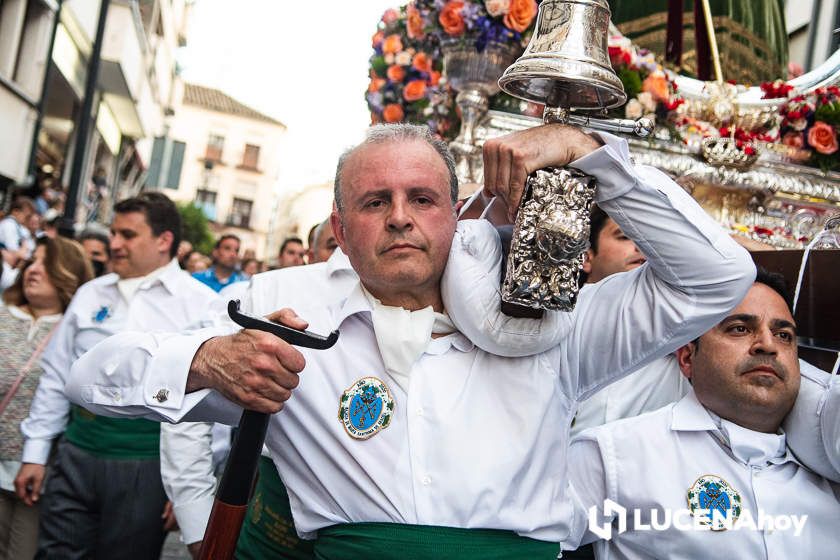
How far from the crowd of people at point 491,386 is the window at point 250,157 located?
191 feet

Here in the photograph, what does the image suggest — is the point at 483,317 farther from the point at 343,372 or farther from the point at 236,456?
the point at 236,456

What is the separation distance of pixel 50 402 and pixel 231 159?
56.8m

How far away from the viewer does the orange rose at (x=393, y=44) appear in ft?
18.0

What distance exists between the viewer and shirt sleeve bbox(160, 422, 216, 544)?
12.6 feet

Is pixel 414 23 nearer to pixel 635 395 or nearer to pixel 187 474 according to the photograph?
pixel 635 395

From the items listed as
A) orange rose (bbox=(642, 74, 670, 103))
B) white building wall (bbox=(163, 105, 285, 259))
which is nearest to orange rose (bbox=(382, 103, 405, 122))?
orange rose (bbox=(642, 74, 670, 103))

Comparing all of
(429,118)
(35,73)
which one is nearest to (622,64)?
(429,118)

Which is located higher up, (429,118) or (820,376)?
(429,118)

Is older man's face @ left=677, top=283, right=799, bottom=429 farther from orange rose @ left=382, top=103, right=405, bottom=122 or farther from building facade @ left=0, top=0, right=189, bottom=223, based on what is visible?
building facade @ left=0, top=0, right=189, bottom=223

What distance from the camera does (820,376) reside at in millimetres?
2834

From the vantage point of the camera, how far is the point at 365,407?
2197 mm

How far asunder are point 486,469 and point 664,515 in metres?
0.92

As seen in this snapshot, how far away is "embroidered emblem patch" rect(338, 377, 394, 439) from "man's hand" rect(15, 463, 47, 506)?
2763mm

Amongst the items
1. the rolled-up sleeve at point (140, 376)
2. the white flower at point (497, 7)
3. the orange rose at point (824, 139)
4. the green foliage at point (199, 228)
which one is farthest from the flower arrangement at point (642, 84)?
the green foliage at point (199, 228)
